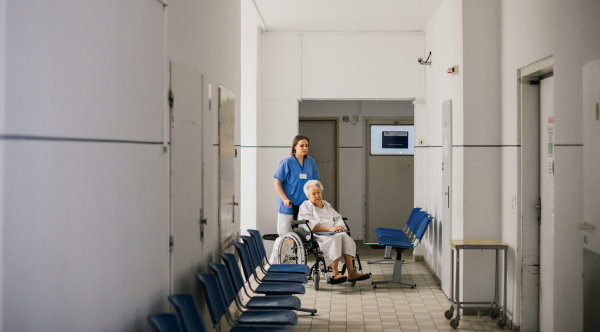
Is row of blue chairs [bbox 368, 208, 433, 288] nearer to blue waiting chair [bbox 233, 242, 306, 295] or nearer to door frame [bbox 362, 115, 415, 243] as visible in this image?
blue waiting chair [bbox 233, 242, 306, 295]

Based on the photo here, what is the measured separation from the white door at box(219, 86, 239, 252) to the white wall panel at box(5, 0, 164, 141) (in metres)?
1.57

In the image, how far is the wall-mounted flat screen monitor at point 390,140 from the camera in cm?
941

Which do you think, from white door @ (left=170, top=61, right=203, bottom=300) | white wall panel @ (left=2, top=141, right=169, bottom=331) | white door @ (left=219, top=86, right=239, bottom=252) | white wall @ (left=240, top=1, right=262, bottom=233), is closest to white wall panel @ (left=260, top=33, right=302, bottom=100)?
white wall @ (left=240, top=1, right=262, bottom=233)

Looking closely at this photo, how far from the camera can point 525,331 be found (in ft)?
14.7

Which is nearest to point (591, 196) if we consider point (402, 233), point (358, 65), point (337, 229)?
point (337, 229)

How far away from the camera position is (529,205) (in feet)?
14.7

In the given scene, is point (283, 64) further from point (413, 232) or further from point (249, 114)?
point (413, 232)

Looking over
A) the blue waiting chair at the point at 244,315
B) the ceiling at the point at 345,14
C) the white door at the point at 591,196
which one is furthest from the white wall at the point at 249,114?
the white door at the point at 591,196

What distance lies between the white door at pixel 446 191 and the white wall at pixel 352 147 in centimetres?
338

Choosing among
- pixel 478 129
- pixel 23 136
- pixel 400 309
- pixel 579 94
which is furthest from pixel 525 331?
pixel 23 136

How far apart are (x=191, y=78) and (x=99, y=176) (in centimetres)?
151

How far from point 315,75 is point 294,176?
1.83m

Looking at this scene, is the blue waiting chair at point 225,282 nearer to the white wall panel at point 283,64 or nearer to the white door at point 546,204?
the white door at point 546,204

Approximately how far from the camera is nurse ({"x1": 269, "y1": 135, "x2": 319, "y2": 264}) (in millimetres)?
6631
